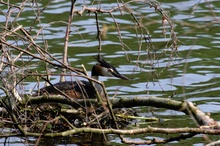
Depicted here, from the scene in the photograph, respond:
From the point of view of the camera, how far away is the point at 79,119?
8.11m

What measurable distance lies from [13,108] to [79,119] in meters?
1.20

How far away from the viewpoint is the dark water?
9.61 m

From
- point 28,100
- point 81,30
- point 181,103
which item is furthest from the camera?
Result: point 81,30

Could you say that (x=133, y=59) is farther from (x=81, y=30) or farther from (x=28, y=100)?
(x=28, y=100)

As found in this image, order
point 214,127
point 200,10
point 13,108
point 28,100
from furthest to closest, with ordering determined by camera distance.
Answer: point 200,10 → point 28,100 → point 13,108 → point 214,127

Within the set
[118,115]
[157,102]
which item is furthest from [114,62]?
[157,102]

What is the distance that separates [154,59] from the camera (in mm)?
8008

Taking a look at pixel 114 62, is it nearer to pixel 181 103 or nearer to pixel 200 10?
pixel 200 10

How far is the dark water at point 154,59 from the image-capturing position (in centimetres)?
961

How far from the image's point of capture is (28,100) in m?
7.57

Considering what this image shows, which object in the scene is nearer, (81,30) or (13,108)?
(13,108)

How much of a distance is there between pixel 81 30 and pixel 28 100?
6.38 m

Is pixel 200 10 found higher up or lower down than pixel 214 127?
lower down

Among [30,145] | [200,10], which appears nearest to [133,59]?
[200,10]
